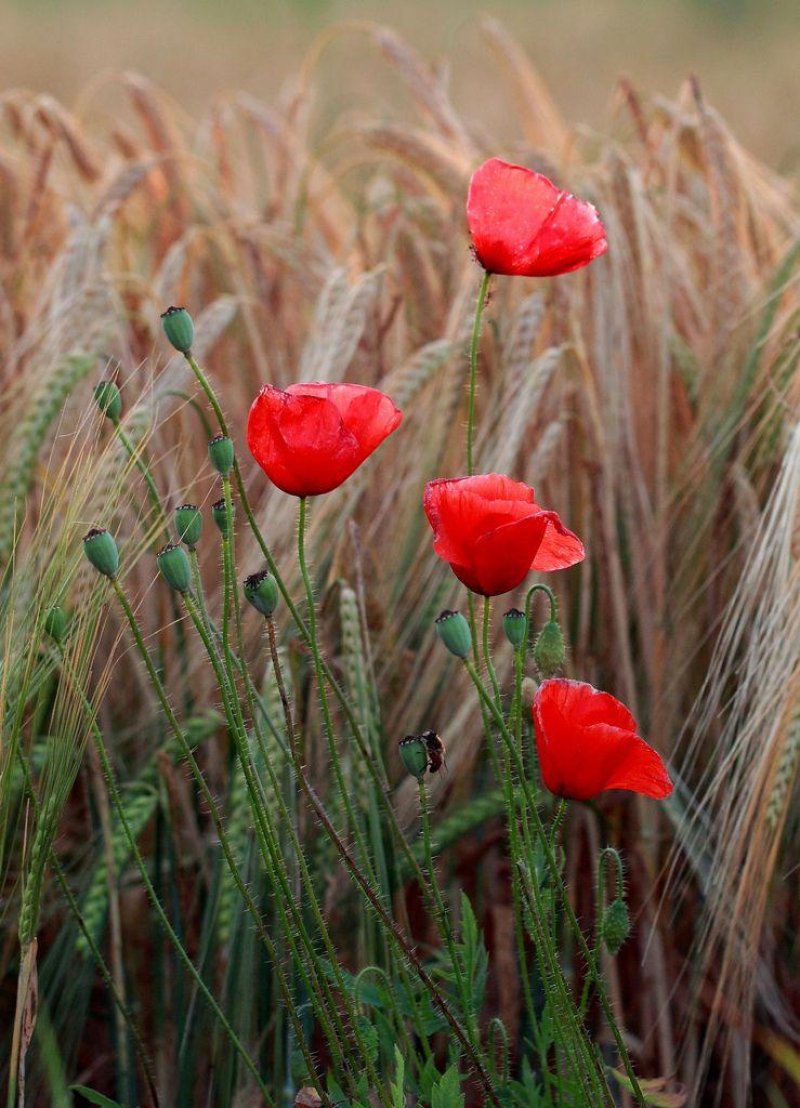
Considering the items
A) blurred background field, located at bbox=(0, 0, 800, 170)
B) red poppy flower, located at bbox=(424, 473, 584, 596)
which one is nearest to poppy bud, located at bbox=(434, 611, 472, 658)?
red poppy flower, located at bbox=(424, 473, 584, 596)

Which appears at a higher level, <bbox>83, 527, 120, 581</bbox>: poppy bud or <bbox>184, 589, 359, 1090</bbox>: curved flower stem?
<bbox>83, 527, 120, 581</bbox>: poppy bud

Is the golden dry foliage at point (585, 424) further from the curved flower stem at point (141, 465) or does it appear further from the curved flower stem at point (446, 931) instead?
the curved flower stem at point (446, 931)

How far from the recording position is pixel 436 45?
565 centimetres

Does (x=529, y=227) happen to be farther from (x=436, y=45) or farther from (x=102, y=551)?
(x=436, y=45)

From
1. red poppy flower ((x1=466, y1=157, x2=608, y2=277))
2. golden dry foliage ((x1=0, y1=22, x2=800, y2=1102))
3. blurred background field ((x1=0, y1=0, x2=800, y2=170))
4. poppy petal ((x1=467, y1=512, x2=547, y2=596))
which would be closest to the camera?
poppy petal ((x1=467, y1=512, x2=547, y2=596))

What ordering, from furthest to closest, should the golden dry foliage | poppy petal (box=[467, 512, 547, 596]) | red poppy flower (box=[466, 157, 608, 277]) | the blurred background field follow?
the blurred background field → the golden dry foliage → red poppy flower (box=[466, 157, 608, 277]) → poppy petal (box=[467, 512, 547, 596])

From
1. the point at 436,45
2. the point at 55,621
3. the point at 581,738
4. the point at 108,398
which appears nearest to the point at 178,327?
the point at 108,398

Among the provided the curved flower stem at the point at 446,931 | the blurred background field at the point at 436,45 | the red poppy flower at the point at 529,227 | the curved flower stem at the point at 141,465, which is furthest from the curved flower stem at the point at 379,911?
the blurred background field at the point at 436,45

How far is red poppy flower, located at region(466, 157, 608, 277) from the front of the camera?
0.66m

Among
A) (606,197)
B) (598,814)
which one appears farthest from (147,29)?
(598,814)

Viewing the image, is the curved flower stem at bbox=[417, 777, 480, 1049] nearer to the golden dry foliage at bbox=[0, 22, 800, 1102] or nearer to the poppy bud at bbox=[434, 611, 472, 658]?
the poppy bud at bbox=[434, 611, 472, 658]

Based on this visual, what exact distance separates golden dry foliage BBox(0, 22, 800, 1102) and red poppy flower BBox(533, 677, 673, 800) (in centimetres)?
20

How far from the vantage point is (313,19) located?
6977mm

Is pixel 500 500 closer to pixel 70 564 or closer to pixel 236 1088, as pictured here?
pixel 70 564
